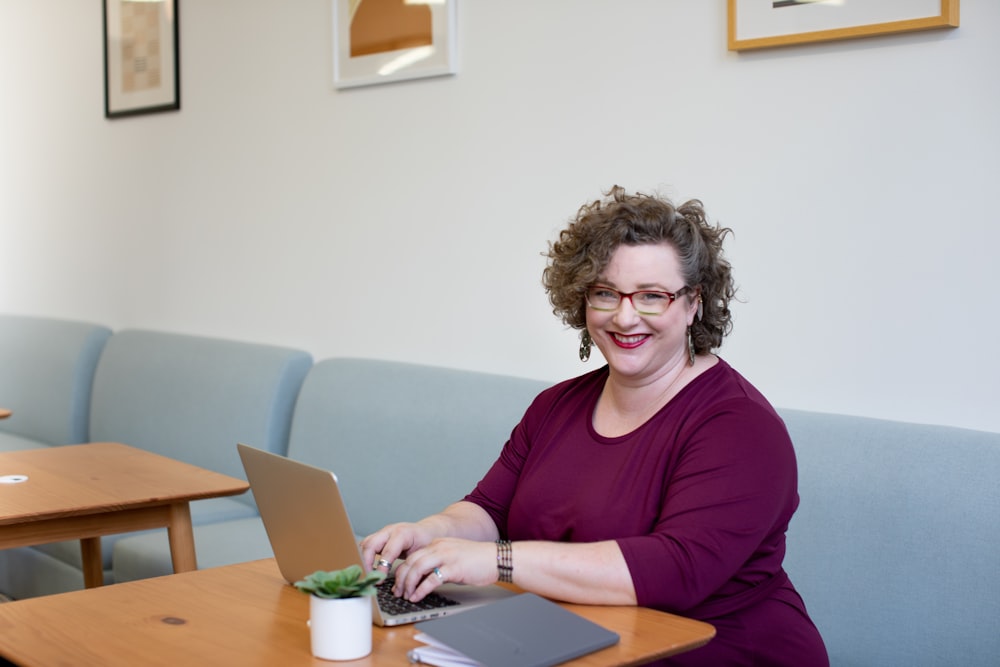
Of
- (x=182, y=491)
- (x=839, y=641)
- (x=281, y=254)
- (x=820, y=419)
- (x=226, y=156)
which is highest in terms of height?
(x=226, y=156)

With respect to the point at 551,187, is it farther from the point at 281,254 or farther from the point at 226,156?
the point at 226,156

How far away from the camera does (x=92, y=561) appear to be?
9.53 ft

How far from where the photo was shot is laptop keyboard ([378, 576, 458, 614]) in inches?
57.4

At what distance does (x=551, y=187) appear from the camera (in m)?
2.77

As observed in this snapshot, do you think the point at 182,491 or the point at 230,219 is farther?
the point at 230,219

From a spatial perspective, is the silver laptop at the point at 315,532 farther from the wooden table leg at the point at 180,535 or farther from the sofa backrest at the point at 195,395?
the sofa backrest at the point at 195,395

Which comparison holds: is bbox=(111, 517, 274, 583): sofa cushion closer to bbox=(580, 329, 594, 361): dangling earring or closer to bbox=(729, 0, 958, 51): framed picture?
bbox=(580, 329, 594, 361): dangling earring

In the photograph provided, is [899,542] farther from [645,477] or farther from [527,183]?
[527,183]

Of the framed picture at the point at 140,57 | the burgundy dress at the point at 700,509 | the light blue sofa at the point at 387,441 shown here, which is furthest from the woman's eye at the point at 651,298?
the framed picture at the point at 140,57

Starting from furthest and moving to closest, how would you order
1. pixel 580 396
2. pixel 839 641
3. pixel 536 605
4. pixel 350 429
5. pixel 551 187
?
pixel 350 429, pixel 551 187, pixel 839 641, pixel 580 396, pixel 536 605

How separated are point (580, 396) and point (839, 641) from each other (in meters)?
0.64

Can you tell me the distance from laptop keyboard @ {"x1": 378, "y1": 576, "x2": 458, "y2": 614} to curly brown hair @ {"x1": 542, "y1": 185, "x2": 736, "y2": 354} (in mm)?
521

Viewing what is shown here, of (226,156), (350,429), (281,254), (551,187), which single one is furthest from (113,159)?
(551,187)

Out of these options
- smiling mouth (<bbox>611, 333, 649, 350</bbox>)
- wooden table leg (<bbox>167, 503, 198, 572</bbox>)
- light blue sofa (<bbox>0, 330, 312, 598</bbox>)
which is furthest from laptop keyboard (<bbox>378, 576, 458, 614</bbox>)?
light blue sofa (<bbox>0, 330, 312, 598</bbox>)
